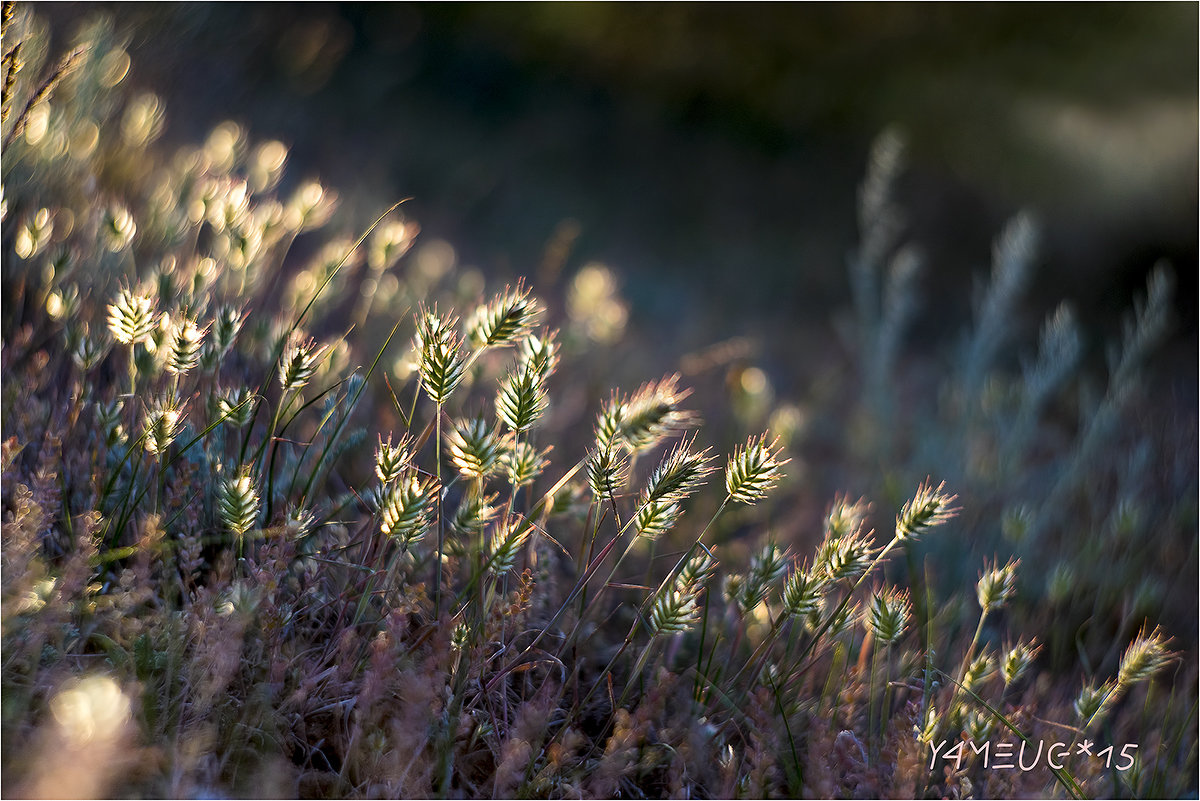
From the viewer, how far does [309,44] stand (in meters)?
4.44

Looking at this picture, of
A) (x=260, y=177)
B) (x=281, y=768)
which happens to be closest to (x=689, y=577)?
(x=281, y=768)

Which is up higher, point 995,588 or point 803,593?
point 803,593

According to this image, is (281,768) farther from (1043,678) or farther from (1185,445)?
(1185,445)

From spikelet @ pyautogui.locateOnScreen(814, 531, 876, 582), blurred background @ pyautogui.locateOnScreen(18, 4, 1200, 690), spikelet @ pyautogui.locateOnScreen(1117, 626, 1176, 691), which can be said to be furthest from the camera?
blurred background @ pyautogui.locateOnScreen(18, 4, 1200, 690)

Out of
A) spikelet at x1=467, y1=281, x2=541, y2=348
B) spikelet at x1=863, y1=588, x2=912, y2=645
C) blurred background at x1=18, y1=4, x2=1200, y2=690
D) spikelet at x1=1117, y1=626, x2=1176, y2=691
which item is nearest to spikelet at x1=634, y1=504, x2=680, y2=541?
spikelet at x1=467, y1=281, x2=541, y2=348

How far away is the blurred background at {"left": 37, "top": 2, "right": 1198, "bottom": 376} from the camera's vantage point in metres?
4.61

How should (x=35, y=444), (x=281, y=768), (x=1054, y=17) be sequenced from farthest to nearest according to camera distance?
1. (x=1054, y=17)
2. (x=35, y=444)
3. (x=281, y=768)

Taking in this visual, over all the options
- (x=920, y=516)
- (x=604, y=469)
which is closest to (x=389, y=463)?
(x=604, y=469)

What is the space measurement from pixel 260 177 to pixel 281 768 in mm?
1462

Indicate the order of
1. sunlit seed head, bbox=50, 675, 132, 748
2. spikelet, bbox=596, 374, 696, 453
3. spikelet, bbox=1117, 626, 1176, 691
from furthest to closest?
spikelet, bbox=1117, 626, 1176, 691, spikelet, bbox=596, 374, 696, 453, sunlit seed head, bbox=50, 675, 132, 748

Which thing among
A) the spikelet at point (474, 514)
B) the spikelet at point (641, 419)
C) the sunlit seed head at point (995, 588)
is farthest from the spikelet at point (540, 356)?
the sunlit seed head at point (995, 588)

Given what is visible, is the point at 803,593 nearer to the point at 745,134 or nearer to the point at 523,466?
the point at 523,466

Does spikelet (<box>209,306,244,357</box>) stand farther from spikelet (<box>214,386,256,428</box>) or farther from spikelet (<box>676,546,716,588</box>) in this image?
spikelet (<box>676,546,716,588</box>)

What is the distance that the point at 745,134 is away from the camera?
6.12m
